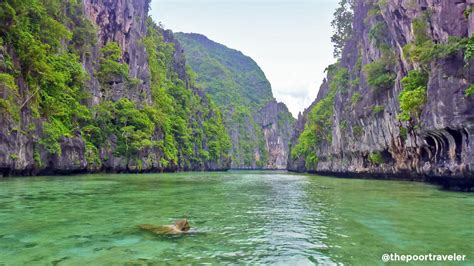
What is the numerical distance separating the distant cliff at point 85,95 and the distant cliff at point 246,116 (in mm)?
63966

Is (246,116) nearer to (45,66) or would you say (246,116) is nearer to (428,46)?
(45,66)

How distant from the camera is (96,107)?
127 ft

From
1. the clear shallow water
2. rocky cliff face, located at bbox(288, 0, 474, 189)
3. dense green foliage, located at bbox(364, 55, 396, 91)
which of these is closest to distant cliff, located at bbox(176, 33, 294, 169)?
rocky cliff face, located at bbox(288, 0, 474, 189)

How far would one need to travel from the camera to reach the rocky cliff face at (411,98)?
16828 mm

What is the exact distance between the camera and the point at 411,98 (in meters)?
21.0

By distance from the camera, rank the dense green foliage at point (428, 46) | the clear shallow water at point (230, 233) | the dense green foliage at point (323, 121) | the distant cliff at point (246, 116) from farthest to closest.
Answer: the distant cliff at point (246, 116)
the dense green foliage at point (323, 121)
the dense green foliage at point (428, 46)
the clear shallow water at point (230, 233)

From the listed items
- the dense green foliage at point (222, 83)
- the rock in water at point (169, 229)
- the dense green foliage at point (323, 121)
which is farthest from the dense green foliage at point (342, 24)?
the dense green foliage at point (222, 83)

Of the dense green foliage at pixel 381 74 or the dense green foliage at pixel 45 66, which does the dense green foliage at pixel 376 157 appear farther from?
the dense green foliage at pixel 45 66

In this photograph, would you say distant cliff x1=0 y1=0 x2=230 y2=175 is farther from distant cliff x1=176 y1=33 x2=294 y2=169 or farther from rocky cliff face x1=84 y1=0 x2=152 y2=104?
distant cliff x1=176 y1=33 x2=294 y2=169

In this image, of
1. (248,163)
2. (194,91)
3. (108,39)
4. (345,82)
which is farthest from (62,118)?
(248,163)

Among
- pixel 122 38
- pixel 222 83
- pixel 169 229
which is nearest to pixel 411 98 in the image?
pixel 169 229

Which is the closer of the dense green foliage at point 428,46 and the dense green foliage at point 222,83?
the dense green foliage at point 428,46

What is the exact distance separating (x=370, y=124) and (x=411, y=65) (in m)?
10.6

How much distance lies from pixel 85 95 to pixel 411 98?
2955cm
